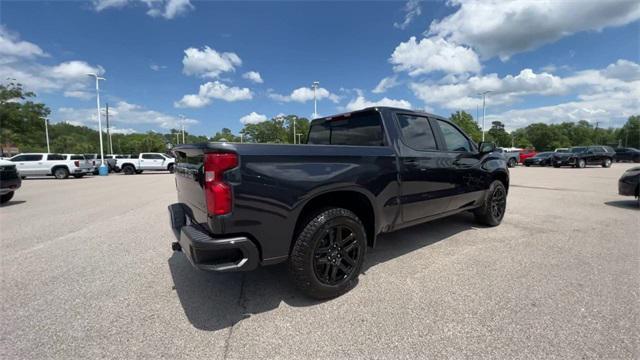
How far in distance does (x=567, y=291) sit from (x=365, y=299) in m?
1.95

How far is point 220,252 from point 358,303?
1325 mm

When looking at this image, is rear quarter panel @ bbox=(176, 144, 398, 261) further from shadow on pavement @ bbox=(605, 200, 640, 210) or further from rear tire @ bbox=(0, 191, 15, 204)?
rear tire @ bbox=(0, 191, 15, 204)

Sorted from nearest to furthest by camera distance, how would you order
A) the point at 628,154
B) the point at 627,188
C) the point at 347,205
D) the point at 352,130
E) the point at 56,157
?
the point at 347,205
the point at 352,130
the point at 627,188
the point at 56,157
the point at 628,154

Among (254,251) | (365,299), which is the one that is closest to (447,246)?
(365,299)

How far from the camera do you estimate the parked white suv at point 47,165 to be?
60.1ft

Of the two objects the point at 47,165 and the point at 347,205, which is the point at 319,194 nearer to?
the point at 347,205

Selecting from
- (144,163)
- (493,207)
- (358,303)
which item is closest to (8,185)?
(358,303)

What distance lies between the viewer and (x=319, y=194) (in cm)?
255

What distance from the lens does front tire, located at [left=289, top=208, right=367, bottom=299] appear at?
2.50 metres

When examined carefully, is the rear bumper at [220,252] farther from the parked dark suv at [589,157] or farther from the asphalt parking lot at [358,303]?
the parked dark suv at [589,157]

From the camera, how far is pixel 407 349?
6.66 ft

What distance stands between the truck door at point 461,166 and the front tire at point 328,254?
72.9 inches

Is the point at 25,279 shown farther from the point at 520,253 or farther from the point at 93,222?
the point at 520,253

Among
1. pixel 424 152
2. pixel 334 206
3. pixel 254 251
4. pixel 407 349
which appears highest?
pixel 424 152
